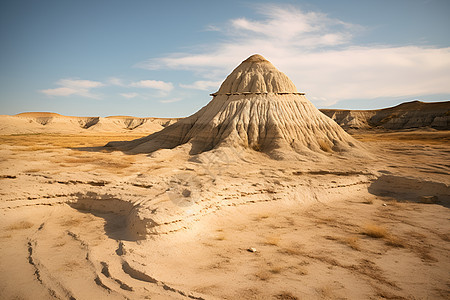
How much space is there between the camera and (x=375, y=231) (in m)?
8.35

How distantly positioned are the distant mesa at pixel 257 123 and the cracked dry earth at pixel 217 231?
4.78 m

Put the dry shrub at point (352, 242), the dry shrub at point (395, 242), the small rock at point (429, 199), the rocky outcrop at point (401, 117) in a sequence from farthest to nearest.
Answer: the rocky outcrop at point (401, 117)
the small rock at point (429, 199)
the dry shrub at point (395, 242)
the dry shrub at point (352, 242)

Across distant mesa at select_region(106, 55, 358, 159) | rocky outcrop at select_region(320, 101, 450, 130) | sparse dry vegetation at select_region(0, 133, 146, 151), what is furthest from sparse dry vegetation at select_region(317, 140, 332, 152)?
rocky outcrop at select_region(320, 101, 450, 130)

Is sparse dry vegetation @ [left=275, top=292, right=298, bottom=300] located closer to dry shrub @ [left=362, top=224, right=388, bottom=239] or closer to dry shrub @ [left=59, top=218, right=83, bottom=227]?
dry shrub @ [left=362, top=224, right=388, bottom=239]

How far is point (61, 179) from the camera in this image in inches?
395

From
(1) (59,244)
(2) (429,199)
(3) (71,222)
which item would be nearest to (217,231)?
(1) (59,244)

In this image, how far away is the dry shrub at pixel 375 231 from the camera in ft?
27.0

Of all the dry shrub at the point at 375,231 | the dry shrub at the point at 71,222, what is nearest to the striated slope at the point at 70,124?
the dry shrub at the point at 71,222

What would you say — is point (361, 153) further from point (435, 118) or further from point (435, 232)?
point (435, 118)

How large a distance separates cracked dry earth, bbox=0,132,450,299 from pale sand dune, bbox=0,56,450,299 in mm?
38

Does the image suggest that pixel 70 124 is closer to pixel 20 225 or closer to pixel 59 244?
pixel 20 225

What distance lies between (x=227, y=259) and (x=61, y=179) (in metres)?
7.42

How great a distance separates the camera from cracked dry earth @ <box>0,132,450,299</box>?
5602mm

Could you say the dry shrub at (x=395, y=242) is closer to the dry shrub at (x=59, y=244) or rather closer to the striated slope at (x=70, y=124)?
the dry shrub at (x=59, y=244)
